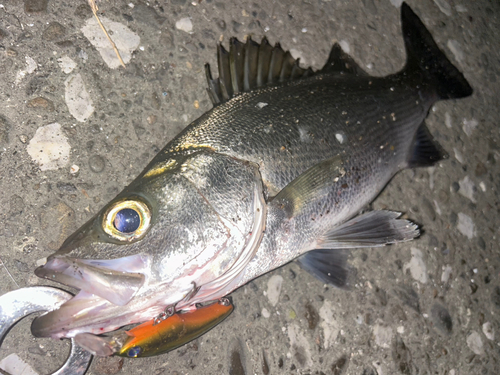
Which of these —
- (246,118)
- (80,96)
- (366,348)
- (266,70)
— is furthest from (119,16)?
(366,348)

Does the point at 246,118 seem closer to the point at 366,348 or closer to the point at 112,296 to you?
the point at 112,296

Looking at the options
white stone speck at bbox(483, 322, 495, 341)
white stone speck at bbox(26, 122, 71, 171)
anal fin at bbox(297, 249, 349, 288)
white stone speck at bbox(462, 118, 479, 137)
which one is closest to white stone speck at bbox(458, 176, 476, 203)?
white stone speck at bbox(462, 118, 479, 137)

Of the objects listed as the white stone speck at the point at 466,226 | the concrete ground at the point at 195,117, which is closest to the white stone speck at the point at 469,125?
the concrete ground at the point at 195,117

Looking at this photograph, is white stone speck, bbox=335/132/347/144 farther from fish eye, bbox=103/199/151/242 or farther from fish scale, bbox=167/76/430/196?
fish eye, bbox=103/199/151/242

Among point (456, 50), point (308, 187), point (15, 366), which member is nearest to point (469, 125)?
point (456, 50)

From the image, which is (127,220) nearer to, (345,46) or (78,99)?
(78,99)

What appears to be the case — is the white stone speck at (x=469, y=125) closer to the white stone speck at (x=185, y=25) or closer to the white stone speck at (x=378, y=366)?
the white stone speck at (x=378, y=366)
